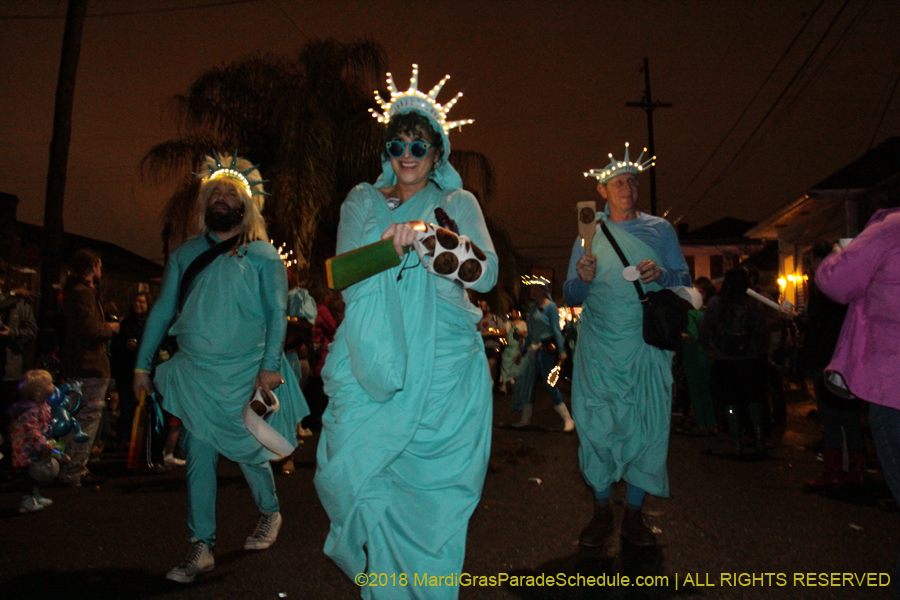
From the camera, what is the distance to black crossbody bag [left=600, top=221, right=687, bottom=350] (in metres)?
4.91

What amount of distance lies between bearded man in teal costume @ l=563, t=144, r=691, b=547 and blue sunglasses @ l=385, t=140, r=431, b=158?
1.96 meters

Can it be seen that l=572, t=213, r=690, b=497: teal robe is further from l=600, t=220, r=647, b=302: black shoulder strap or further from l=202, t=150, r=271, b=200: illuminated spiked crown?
l=202, t=150, r=271, b=200: illuminated spiked crown

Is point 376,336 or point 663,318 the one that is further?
point 663,318

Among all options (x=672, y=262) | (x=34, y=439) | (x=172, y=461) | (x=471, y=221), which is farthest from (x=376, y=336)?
(x=172, y=461)

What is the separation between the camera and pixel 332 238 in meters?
20.3

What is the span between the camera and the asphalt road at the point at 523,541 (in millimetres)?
4055

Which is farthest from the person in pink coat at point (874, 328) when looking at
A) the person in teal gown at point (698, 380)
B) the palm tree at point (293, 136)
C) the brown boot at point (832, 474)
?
the palm tree at point (293, 136)

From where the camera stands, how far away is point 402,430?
3.06 metres

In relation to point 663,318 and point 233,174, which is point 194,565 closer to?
point 233,174

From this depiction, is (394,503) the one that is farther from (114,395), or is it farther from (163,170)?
(163,170)

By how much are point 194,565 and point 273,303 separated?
144 centimetres

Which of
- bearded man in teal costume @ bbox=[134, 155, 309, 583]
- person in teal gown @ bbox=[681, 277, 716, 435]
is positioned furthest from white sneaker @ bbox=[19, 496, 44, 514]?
person in teal gown @ bbox=[681, 277, 716, 435]

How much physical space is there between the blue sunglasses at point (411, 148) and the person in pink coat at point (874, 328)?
176cm

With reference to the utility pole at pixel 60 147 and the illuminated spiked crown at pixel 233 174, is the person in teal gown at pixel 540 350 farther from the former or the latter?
the utility pole at pixel 60 147
